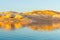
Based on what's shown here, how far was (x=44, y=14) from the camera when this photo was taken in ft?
69.4

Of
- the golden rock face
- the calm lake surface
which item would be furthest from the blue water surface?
the golden rock face

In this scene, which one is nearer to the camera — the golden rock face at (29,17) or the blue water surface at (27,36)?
the blue water surface at (27,36)

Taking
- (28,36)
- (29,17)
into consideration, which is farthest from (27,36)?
(29,17)

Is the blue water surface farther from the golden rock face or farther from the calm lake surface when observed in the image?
the golden rock face

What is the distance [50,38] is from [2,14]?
11.4 m

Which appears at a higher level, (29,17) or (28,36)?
(29,17)

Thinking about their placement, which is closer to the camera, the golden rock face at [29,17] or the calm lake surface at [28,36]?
the calm lake surface at [28,36]

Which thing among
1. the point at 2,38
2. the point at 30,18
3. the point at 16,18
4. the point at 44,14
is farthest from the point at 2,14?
the point at 2,38

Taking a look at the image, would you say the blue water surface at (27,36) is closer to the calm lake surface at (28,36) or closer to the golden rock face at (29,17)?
the calm lake surface at (28,36)

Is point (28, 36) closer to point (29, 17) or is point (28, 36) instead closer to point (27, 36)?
point (27, 36)

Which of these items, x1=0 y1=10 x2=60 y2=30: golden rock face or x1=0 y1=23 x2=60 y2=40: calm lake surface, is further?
x1=0 y1=10 x2=60 y2=30: golden rock face

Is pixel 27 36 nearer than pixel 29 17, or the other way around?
pixel 27 36

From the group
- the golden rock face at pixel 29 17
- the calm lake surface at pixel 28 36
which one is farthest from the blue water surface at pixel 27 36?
the golden rock face at pixel 29 17

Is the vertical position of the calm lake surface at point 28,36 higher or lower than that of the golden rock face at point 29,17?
lower
